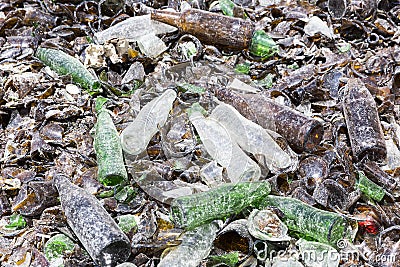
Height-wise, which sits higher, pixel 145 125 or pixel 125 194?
pixel 145 125

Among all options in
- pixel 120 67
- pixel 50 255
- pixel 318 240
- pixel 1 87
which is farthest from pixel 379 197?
pixel 1 87

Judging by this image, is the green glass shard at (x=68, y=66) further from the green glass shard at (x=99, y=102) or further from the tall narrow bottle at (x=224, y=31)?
the tall narrow bottle at (x=224, y=31)

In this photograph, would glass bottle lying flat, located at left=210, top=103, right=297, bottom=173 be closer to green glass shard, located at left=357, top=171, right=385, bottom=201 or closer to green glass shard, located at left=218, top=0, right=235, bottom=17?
green glass shard, located at left=357, top=171, right=385, bottom=201

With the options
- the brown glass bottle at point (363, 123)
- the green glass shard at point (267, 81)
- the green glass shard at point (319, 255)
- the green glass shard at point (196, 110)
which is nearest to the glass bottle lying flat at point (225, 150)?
the green glass shard at point (196, 110)

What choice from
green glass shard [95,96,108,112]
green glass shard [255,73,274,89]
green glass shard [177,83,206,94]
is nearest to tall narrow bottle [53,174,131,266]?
green glass shard [95,96,108,112]

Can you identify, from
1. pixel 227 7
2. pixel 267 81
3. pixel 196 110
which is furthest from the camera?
pixel 227 7

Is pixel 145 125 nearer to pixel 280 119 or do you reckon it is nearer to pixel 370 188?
pixel 280 119

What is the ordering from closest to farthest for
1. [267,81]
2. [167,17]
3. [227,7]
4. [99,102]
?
1. [99,102]
2. [267,81]
3. [167,17]
4. [227,7]

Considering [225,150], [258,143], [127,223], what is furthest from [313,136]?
[127,223]
